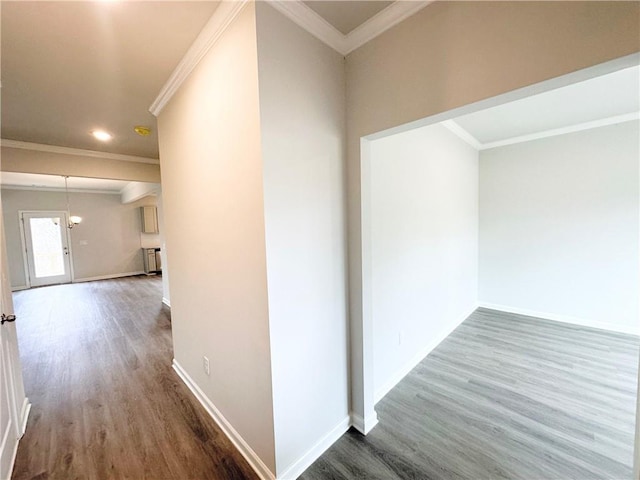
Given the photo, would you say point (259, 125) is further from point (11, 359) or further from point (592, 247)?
point (592, 247)

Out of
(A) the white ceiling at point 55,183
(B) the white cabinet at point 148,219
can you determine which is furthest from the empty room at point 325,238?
(B) the white cabinet at point 148,219

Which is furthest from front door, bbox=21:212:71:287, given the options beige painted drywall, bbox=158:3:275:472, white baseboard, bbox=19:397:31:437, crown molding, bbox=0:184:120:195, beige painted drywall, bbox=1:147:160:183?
beige painted drywall, bbox=158:3:275:472

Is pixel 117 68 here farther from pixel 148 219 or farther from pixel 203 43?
pixel 148 219

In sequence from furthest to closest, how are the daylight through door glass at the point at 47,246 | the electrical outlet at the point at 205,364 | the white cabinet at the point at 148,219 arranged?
the white cabinet at the point at 148,219 < the daylight through door glass at the point at 47,246 < the electrical outlet at the point at 205,364

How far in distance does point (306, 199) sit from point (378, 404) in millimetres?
1768

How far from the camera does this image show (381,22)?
142 cm

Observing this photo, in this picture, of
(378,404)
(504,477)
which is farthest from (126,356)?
(504,477)

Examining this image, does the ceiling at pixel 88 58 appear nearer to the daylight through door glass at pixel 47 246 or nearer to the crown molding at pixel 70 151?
the crown molding at pixel 70 151

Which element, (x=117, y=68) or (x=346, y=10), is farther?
(x=117, y=68)

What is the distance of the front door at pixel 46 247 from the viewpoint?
6.53 meters

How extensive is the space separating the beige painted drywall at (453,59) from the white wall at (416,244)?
0.42m

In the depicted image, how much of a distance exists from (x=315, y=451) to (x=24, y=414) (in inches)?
89.0

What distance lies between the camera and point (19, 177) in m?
5.21

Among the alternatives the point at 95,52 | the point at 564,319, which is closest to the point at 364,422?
the point at 95,52
